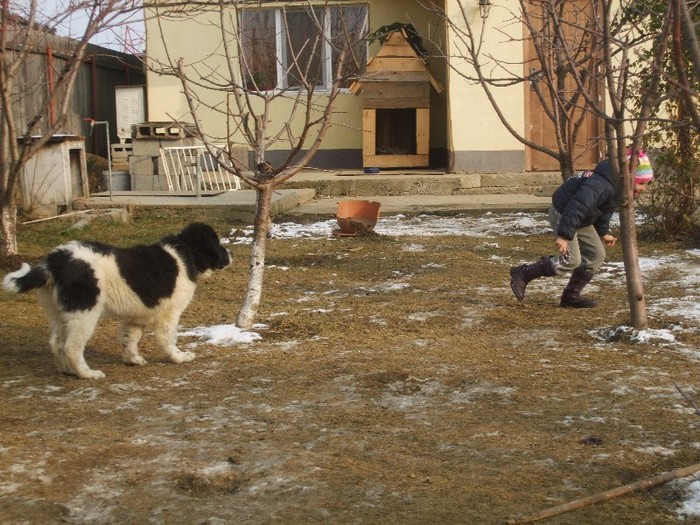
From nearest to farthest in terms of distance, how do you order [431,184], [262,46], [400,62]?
[431,184]
[400,62]
[262,46]

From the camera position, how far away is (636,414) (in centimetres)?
530

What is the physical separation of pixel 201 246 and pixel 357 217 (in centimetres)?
615

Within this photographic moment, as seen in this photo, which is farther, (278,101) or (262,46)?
(262,46)

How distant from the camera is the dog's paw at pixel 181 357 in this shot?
6586 millimetres

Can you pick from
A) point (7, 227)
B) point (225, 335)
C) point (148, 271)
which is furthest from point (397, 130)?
point (148, 271)

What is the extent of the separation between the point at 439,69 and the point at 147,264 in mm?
13861

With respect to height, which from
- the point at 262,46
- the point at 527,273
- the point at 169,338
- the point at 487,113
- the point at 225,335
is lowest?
the point at 225,335

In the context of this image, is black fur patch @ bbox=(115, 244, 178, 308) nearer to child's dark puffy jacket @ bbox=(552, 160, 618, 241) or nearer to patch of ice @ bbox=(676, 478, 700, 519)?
child's dark puffy jacket @ bbox=(552, 160, 618, 241)

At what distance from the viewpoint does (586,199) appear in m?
7.73

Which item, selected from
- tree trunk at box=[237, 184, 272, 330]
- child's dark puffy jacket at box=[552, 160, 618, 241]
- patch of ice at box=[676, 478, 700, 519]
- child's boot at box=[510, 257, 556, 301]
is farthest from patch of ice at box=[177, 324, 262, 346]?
patch of ice at box=[676, 478, 700, 519]

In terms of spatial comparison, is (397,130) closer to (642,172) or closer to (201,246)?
(642,172)

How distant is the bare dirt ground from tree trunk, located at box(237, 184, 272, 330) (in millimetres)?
208

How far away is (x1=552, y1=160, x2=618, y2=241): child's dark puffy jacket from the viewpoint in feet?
25.4

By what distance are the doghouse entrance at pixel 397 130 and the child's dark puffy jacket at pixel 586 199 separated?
1143 cm
